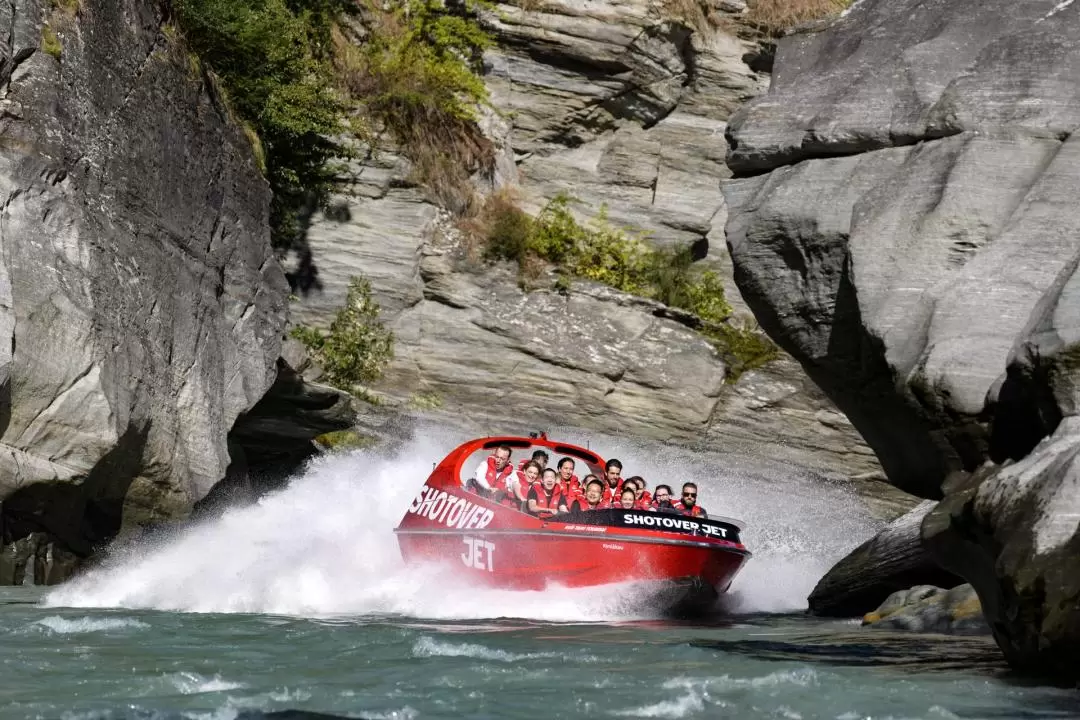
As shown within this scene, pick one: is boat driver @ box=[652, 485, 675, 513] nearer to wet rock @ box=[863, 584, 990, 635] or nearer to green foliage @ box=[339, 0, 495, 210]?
wet rock @ box=[863, 584, 990, 635]

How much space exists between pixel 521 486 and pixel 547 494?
0.95 feet

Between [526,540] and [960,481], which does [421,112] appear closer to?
[526,540]

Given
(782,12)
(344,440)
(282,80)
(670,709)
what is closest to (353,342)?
(344,440)

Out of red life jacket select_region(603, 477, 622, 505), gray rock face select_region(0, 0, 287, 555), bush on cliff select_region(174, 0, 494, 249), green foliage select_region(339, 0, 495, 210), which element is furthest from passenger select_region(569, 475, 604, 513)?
green foliage select_region(339, 0, 495, 210)

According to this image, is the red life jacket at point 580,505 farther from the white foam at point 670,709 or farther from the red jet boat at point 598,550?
the white foam at point 670,709

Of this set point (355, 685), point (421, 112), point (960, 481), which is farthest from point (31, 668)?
point (421, 112)

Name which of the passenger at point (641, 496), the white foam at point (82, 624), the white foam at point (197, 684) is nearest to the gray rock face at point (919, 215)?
the passenger at point (641, 496)

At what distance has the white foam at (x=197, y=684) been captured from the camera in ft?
23.9

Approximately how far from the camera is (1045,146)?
11086 mm

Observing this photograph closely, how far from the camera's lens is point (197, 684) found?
24.4 ft

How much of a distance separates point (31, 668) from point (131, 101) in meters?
9.38

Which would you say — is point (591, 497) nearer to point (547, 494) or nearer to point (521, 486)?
point (547, 494)

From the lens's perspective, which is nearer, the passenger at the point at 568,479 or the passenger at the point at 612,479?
the passenger at the point at 568,479

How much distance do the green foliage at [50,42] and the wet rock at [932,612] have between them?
1044 centimetres
